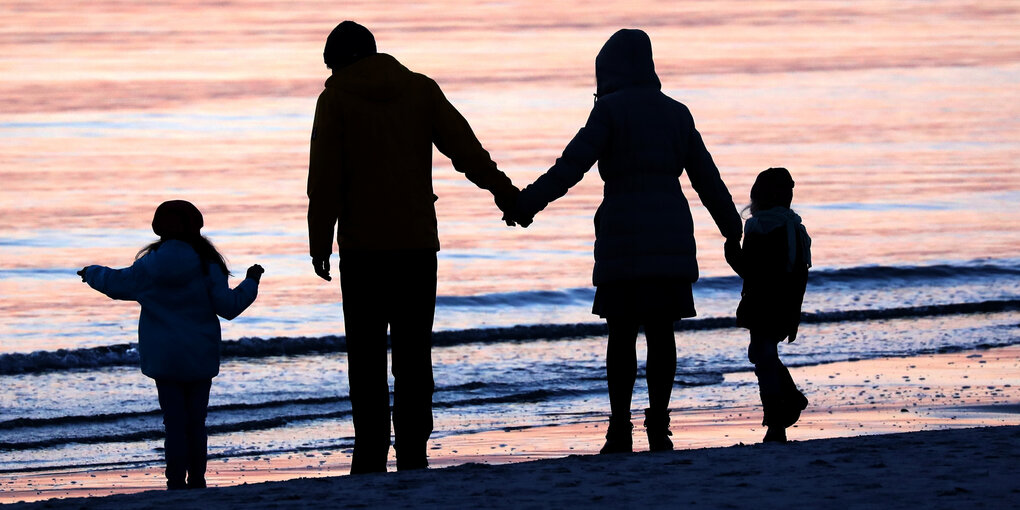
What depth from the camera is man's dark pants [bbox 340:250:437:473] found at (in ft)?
18.9

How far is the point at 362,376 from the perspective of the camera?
5855mm

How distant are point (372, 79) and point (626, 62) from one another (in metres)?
1.13

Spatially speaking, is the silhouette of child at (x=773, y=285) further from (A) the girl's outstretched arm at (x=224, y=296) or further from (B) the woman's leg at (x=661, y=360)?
(A) the girl's outstretched arm at (x=224, y=296)

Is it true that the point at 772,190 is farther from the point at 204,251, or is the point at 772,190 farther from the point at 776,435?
the point at 204,251

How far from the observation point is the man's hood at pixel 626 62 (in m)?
6.15

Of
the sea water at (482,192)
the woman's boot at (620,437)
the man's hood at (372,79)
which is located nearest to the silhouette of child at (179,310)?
the man's hood at (372,79)

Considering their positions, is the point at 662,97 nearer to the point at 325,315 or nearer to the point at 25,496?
the point at 25,496

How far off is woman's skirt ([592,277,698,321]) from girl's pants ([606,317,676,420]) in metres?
0.05

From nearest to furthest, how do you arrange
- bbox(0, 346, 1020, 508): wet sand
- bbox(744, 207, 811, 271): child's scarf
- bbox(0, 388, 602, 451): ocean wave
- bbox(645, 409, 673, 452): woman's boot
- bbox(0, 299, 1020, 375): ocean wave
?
1. bbox(0, 346, 1020, 508): wet sand
2. bbox(645, 409, 673, 452): woman's boot
3. bbox(744, 207, 811, 271): child's scarf
4. bbox(0, 388, 602, 451): ocean wave
5. bbox(0, 299, 1020, 375): ocean wave

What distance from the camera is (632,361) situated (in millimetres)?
6168

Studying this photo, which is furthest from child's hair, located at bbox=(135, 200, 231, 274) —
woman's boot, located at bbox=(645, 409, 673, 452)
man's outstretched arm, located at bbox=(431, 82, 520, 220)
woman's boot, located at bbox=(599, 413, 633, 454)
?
woman's boot, located at bbox=(645, 409, 673, 452)

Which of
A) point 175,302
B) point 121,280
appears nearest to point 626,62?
point 175,302

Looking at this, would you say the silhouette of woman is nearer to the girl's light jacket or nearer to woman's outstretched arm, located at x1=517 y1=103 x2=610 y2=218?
woman's outstretched arm, located at x1=517 y1=103 x2=610 y2=218

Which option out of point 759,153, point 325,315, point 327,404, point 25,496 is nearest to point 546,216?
point 759,153
